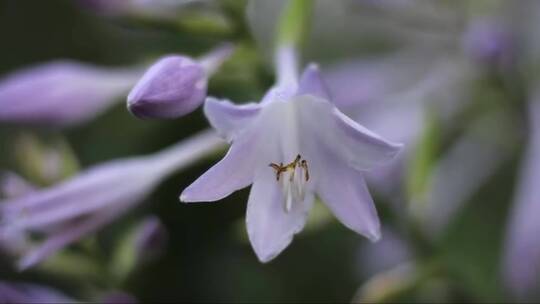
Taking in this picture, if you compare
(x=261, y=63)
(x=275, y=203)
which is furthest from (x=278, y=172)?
(x=261, y=63)

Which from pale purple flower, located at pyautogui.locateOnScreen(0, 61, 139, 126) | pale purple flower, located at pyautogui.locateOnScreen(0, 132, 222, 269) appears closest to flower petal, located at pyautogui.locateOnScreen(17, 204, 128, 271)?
pale purple flower, located at pyautogui.locateOnScreen(0, 132, 222, 269)

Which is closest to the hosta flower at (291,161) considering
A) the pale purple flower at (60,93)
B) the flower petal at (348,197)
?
the flower petal at (348,197)

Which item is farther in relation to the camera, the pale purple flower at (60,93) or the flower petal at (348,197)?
the pale purple flower at (60,93)

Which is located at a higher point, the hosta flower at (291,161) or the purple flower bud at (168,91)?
the purple flower bud at (168,91)

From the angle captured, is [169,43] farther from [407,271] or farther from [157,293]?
[407,271]

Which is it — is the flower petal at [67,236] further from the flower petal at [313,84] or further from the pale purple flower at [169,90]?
the flower petal at [313,84]

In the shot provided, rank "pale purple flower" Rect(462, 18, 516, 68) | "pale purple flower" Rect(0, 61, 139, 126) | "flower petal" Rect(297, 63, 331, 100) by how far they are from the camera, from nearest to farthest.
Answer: "flower petal" Rect(297, 63, 331, 100) < "pale purple flower" Rect(0, 61, 139, 126) < "pale purple flower" Rect(462, 18, 516, 68)

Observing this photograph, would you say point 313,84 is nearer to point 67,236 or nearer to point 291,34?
point 291,34

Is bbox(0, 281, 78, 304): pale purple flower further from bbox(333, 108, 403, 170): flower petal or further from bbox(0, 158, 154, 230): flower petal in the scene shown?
bbox(333, 108, 403, 170): flower petal
